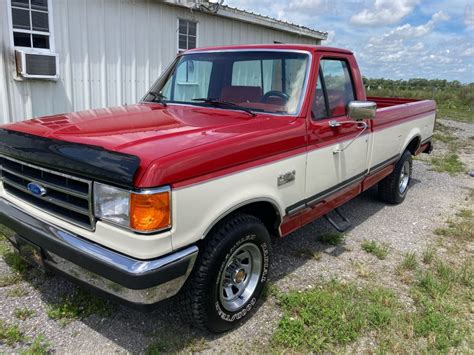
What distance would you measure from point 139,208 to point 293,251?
2.41m

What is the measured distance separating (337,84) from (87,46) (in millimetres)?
4957

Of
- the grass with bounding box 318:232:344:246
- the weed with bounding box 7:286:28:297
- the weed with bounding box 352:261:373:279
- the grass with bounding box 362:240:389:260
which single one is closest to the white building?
the weed with bounding box 7:286:28:297

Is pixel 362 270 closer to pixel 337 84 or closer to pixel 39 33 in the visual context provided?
pixel 337 84

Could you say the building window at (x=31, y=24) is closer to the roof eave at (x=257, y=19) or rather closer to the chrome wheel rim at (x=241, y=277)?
the roof eave at (x=257, y=19)

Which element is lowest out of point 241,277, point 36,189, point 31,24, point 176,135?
point 241,277

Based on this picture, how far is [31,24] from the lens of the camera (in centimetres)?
643

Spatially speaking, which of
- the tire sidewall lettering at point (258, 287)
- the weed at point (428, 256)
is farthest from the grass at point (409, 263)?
the tire sidewall lettering at point (258, 287)

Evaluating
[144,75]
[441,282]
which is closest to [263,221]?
[441,282]

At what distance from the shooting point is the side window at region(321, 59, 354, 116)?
3811 mm

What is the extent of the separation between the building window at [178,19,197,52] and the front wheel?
275 inches

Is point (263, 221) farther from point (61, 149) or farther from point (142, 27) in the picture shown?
point (142, 27)

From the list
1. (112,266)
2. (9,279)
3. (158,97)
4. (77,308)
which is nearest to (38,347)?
(77,308)

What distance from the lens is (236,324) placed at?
117 inches

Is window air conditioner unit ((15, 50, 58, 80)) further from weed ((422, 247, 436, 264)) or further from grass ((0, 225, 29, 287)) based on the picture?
weed ((422, 247, 436, 264))
